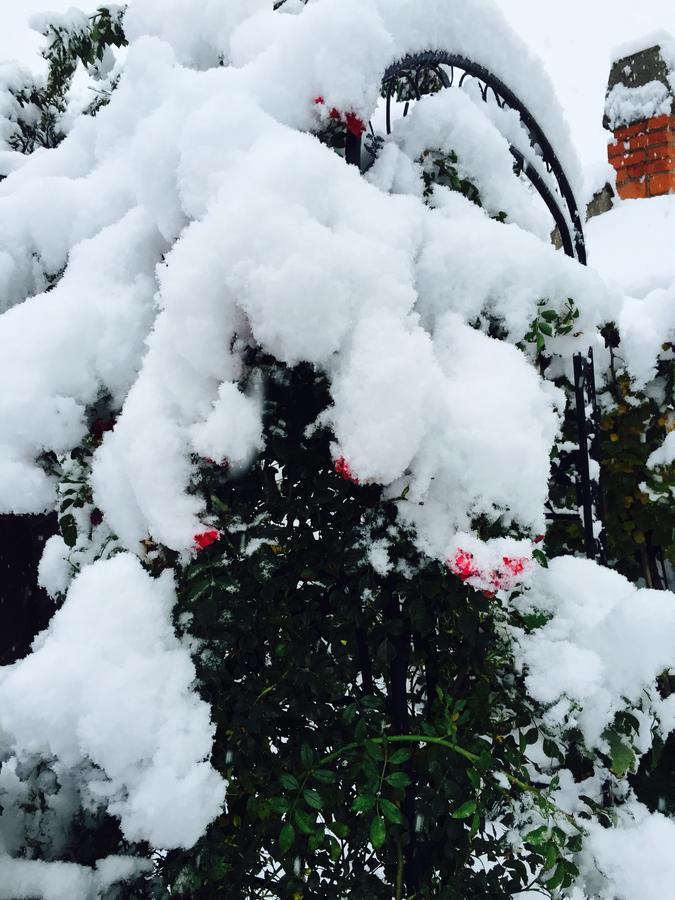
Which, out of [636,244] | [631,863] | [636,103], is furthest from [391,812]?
[636,103]

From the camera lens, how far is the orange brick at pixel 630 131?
15.8ft

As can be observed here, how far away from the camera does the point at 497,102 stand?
2.08 metres

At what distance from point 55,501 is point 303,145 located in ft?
2.98

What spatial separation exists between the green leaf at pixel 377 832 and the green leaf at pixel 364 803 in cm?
3

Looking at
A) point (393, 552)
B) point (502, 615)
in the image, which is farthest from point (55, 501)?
point (502, 615)

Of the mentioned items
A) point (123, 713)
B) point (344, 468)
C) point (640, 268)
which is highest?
point (640, 268)

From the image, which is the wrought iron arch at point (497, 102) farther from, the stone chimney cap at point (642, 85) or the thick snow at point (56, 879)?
the stone chimney cap at point (642, 85)

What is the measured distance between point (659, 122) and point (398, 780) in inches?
215

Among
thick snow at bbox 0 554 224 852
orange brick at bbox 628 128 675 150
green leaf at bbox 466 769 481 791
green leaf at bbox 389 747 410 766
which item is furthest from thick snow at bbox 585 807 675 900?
orange brick at bbox 628 128 675 150

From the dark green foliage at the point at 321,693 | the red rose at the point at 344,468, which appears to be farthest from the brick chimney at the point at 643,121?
the red rose at the point at 344,468

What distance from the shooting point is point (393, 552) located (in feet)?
3.83

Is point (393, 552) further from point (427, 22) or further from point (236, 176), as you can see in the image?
point (427, 22)

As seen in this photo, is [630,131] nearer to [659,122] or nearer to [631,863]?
[659,122]

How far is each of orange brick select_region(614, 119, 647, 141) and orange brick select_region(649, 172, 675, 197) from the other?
393 millimetres
